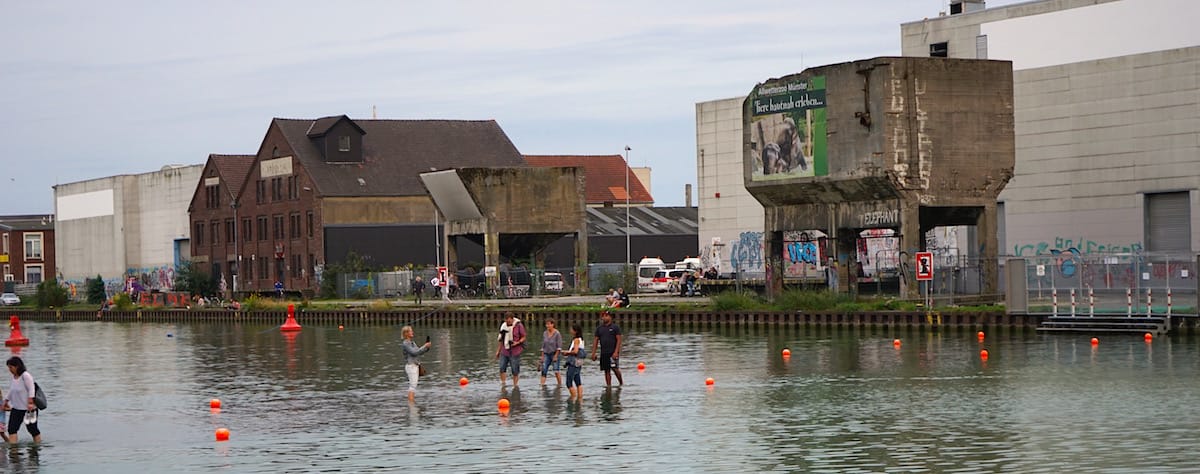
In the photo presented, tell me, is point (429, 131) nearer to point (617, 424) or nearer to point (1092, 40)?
point (1092, 40)

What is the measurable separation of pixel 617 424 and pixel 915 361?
16248 millimetres

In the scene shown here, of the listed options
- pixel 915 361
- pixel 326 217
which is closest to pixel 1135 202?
pixel 915 361

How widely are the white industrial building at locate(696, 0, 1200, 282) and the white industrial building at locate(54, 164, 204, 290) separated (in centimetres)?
7587

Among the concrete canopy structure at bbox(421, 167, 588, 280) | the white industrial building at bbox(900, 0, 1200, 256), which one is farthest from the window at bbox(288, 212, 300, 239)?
the white industrial building at bbox(900, 0, 1200, 256)

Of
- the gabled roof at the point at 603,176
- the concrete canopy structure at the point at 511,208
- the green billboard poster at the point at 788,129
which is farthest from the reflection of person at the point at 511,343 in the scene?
the gabled roof at the point at 603,176

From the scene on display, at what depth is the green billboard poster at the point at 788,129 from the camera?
6488cm

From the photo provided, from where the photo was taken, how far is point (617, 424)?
30.8m

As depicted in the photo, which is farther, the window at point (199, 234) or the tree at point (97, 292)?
the tree at point (97, 292)

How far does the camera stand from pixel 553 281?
97750 millimetres

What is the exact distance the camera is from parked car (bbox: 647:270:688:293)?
9431cm

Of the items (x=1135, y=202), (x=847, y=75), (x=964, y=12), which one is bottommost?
(x=1135, y=202)

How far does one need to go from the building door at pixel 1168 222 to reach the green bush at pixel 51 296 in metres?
88.2

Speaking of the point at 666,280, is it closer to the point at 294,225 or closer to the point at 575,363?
the point at 294,225

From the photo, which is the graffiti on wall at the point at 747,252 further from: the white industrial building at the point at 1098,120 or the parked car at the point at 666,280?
the white industrial building at the point at 1098,120
